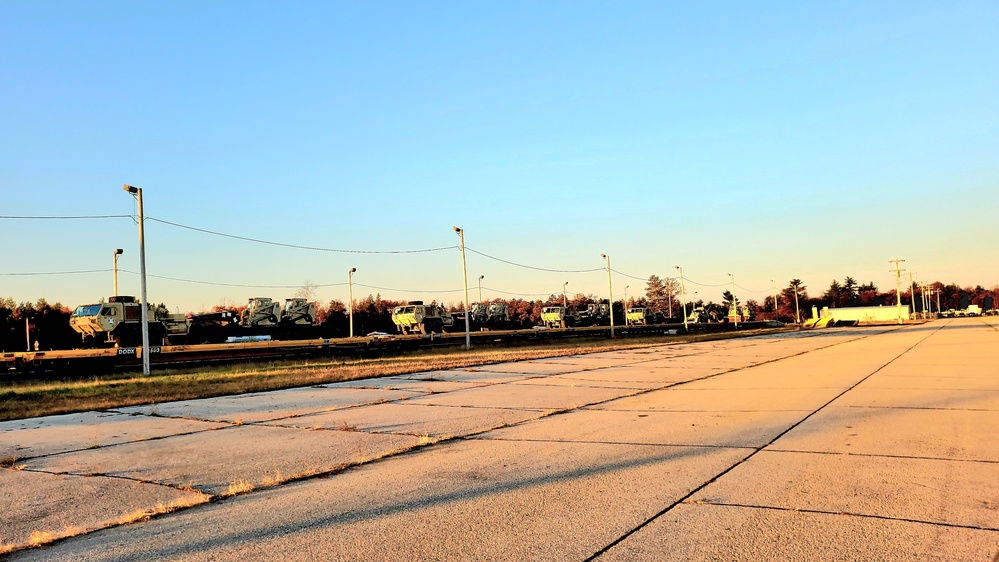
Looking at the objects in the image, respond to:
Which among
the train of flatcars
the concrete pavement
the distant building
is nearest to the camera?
the concrete pavement

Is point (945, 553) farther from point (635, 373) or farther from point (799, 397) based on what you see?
point (635, 373)

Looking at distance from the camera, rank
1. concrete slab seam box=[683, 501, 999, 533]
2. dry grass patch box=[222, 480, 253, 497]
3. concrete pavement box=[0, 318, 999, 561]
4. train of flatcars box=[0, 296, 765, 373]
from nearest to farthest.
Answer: concrete pavement box=[0, 318, 999, 561] → concrete slab seam box=[683, 501, 999, 533] → dry grass patch box=[222, 480, 253, 497] → train of flatcars box=[0, 296, 765, 373]

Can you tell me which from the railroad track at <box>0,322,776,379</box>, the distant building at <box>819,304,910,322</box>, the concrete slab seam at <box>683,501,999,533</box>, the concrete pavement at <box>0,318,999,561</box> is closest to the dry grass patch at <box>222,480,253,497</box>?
the concrete pavement at <box>0,318,999,561</box>

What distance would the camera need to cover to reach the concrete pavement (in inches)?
190

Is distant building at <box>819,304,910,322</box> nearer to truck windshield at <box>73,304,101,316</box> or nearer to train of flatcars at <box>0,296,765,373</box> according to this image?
train of flatcars at <box>0,296,765,373</box>

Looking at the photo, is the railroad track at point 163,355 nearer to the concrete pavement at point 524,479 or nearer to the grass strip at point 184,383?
the grass strip at point 184,383

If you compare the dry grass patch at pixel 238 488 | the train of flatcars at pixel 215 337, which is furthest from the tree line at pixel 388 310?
the dry grass patch at pixel 238 488

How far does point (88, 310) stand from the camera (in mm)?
33562

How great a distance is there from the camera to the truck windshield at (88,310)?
33344mm

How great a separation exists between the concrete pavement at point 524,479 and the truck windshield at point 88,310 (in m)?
23.3

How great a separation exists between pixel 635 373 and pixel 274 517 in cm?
1515

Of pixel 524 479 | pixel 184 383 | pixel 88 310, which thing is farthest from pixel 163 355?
pixel 524 479

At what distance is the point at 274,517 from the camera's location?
5.61 meters

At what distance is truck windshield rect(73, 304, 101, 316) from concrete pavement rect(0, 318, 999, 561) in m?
23.3
